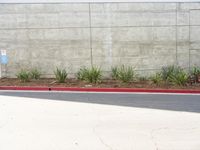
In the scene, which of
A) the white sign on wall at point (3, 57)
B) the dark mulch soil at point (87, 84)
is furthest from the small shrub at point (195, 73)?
the white sign on wall at point (3, 57)

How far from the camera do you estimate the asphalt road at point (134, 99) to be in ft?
34.9

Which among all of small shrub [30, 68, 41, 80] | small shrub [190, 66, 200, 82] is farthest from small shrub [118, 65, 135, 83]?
small shrub [30, 68, 41, 80]

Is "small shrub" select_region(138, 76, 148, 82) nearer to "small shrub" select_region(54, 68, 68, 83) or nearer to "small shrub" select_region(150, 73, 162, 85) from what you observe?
"small shrub" select_region(150, 73, 162, 85)

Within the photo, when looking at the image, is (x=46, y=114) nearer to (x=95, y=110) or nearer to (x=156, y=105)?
(x=95, y=110)

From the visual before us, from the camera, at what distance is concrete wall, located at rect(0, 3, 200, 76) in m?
17.1

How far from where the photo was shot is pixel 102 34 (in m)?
17.2

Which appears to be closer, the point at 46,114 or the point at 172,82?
the point at 46,114

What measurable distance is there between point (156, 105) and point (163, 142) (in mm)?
4327

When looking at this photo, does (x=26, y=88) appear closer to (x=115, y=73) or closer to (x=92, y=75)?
(x=92, y=75)

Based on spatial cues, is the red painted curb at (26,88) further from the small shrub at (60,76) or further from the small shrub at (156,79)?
the small shrub at (156,79)

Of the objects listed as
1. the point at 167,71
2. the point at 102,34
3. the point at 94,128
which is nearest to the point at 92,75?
the point at 102,34

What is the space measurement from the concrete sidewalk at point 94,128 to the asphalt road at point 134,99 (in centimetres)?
76

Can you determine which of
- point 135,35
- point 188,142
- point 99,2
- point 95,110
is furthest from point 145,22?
point 188,142

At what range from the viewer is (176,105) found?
1077 cm
